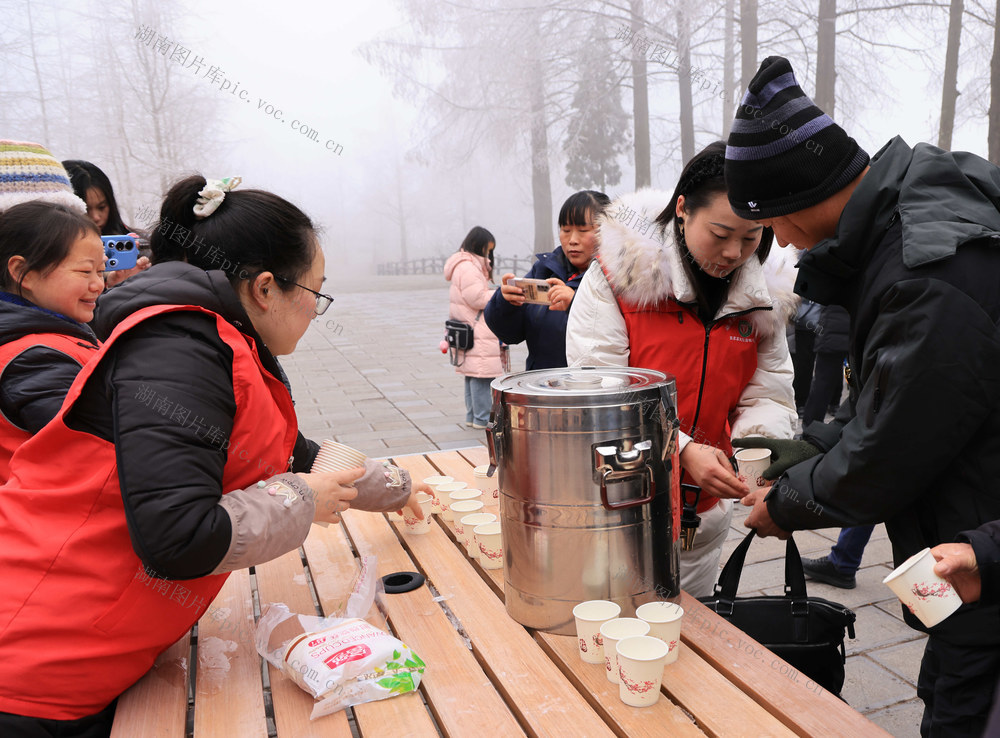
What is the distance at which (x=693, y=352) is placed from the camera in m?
2.03

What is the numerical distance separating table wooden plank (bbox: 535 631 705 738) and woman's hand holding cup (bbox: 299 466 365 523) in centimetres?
54

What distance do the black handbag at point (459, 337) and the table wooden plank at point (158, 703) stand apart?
4.70 m

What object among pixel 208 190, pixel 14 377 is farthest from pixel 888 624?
pixel 14 377

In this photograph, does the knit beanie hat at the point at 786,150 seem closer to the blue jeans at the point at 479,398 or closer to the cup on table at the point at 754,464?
the cup on table at the point at 754,464

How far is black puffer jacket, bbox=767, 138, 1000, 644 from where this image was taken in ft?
3.87

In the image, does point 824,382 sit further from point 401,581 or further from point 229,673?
point 229,673

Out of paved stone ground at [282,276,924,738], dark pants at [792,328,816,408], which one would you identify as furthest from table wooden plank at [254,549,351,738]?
dark pants at [792,328,816,408]

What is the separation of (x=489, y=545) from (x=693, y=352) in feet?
2.58

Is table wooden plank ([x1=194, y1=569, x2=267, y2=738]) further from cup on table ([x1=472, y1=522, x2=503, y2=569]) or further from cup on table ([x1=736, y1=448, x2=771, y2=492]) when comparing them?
cup on table ([x1=736, y1=448, x2=771, y2=492])

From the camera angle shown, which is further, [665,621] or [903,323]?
[665,621]

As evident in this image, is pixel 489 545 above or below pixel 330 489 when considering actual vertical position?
below

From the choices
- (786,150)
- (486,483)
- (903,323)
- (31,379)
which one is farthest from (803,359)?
(31,379)

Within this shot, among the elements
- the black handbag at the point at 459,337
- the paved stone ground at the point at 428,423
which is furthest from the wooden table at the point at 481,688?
the black handbag at the point at 459,337

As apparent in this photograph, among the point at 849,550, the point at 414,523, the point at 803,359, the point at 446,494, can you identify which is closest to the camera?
the point at 414,523
